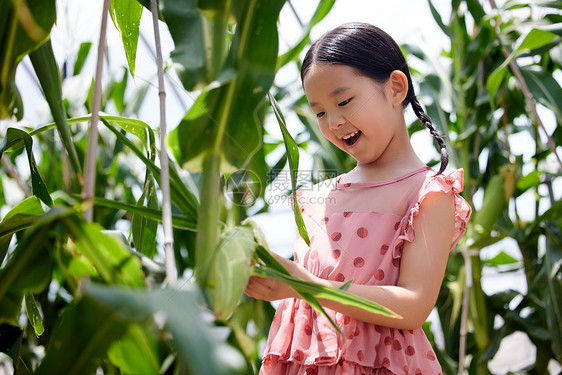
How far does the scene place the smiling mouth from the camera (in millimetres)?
589

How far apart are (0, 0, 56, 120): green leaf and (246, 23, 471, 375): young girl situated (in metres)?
0.28

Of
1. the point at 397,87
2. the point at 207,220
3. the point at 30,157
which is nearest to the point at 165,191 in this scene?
the point at 207,220

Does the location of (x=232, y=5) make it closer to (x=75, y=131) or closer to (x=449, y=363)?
(x=449, y=363)

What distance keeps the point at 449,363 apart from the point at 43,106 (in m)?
1.08

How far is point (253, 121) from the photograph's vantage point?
362mm

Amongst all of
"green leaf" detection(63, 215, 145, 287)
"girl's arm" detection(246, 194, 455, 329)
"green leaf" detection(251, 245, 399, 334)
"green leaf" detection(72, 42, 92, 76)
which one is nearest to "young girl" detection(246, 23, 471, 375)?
"girl's arm" detection(246, 194, 455, 329)

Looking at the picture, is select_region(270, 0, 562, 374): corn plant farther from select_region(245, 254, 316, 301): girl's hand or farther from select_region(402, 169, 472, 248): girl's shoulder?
select_region(245, 254, 316, 301): girl's hand

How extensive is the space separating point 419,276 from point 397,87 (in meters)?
0.23

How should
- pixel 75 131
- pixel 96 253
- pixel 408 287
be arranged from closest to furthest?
pixel 96 253 < pixel 408 287 < pixel 75 131

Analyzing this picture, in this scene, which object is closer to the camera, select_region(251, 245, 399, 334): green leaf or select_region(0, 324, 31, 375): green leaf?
select_region(251, 245, 399, 334): green leaf

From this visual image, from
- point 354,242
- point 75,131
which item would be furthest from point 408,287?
point 75,131

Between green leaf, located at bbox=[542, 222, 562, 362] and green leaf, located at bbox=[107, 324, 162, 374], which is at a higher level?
green leaf, located at bbox=[107, 324, 162, 374]

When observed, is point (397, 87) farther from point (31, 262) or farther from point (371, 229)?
point (31, 262)

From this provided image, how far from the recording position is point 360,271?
58cm
